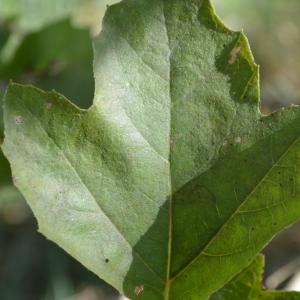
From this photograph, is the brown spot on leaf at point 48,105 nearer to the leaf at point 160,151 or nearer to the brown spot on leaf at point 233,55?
the leaf at point 160,151

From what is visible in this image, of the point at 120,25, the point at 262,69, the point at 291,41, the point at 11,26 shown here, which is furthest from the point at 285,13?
the point at 120,25

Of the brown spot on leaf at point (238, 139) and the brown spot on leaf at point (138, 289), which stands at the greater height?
the brown spot on leaf at point (238, 139)

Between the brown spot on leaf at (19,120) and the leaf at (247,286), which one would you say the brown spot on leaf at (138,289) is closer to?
the leaf at (247,286)

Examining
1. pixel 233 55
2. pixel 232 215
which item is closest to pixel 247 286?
pixel 232 215

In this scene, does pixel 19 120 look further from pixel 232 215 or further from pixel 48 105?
pixel 232 215

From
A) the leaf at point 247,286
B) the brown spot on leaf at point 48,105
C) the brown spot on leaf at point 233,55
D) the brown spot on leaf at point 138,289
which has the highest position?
the brown spot on leaf at point 233,55

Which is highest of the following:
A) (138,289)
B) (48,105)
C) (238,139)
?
(238,139)

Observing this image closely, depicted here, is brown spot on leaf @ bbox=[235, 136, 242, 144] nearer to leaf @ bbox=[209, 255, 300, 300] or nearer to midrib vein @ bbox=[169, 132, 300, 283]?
midrib vein @ bbox=[169, 132, 300, 283]

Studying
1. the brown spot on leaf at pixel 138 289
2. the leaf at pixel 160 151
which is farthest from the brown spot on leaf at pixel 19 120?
the brown spot on leaf at pixel 138 289

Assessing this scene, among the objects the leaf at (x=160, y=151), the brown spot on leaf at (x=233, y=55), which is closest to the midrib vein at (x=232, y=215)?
the leaf at (x=160, y=151)
